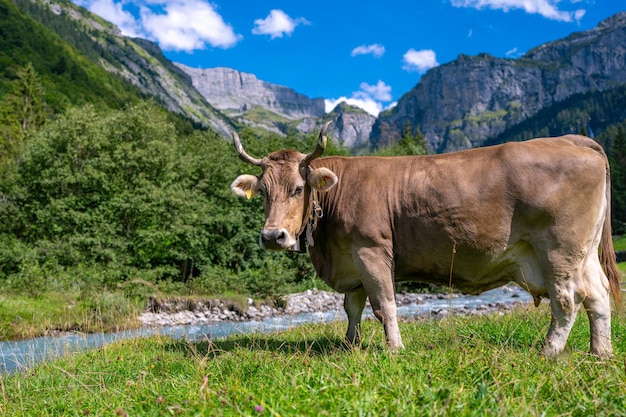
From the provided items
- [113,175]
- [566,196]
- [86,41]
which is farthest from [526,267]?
[86,41]

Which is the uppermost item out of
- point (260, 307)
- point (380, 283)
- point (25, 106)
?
point (25, 106)

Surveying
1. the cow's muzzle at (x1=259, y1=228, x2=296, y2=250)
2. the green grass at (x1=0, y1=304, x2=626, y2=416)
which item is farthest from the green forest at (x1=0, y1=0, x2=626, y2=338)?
the green grass at (x1=0, y1=304, x2=626, y2=416)

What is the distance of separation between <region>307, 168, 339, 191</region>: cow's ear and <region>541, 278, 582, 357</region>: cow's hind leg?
2938 mm

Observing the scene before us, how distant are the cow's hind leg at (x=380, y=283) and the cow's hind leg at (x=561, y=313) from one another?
5.81 ft

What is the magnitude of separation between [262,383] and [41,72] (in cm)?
12168

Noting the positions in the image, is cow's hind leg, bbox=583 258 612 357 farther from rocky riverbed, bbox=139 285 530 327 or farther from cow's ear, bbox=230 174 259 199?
rocky riverbed, bbox=139 285 530 327

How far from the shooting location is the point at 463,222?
253 inches

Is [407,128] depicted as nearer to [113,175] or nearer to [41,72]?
[113,175]

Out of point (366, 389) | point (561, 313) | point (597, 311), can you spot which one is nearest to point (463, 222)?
point (561, 313)

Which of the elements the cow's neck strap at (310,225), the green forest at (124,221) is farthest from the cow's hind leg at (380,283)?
the green forest at (124,221)

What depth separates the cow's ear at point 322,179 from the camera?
6770 millimetres

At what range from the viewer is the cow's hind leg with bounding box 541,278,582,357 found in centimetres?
597

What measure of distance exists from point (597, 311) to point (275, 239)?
12.9 ft

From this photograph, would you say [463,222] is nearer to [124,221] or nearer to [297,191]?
[297,191]
